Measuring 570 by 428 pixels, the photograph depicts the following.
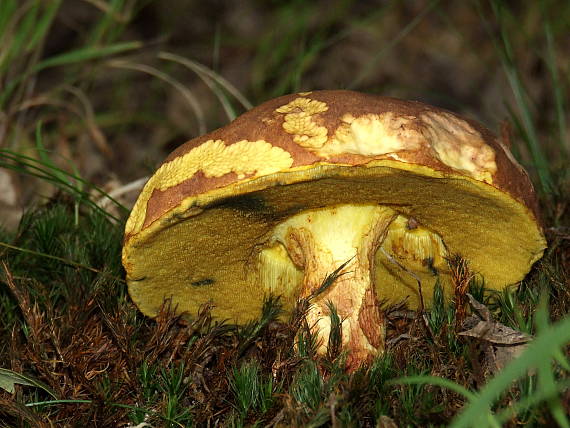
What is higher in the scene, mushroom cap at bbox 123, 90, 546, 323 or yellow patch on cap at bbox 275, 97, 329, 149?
yellow patch on cap at bbox 275, 97, 329, 149

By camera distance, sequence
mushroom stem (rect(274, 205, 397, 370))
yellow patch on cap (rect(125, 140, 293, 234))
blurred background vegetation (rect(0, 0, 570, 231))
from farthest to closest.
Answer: blurred background vegetation (rect(0, 0, 570, 231)), mushroom stem (rect(274, 205, 397, 370)), yellow patch on cap (rect(125, 140, 293, 234))

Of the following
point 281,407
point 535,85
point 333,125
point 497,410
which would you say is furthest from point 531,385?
point 535,85

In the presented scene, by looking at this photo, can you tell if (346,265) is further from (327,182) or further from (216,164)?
(216,164)

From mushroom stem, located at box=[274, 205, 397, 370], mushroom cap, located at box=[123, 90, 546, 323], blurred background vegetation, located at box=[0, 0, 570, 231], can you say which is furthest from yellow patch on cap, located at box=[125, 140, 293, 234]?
blurred background vegetation, located at box=[0, 0, 570, 231]

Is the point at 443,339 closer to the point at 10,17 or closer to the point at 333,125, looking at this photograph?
the point at 333,125

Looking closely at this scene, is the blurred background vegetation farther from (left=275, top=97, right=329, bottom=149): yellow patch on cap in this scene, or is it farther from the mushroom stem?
(left=275, top=97, right=329, bottom=149): yellow patch on cap

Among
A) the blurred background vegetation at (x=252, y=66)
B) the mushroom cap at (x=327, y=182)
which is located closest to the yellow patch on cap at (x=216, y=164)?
the mushroom cap at (x=327, y=182)
